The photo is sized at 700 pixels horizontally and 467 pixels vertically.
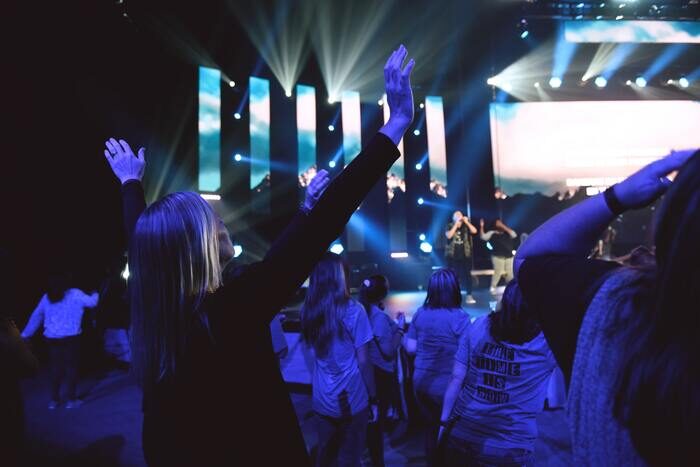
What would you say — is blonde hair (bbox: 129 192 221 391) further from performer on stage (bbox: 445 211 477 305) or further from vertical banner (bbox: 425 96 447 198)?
vertical banner (bbox: 425 96 447 198)

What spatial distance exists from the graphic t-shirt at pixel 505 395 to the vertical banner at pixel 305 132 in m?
12.4

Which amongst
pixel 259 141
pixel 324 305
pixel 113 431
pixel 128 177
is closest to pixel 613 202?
pixel 128 177

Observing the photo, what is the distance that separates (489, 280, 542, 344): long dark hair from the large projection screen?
1171 cm

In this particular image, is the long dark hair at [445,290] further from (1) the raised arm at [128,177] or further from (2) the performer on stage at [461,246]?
(2) the performer on stage at [461,246]

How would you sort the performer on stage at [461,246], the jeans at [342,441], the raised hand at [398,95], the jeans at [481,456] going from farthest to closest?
the performer on stage at [461,246]
the jeans at [342,441]
the jeans at [481,456]
the raised hand at [398,95]

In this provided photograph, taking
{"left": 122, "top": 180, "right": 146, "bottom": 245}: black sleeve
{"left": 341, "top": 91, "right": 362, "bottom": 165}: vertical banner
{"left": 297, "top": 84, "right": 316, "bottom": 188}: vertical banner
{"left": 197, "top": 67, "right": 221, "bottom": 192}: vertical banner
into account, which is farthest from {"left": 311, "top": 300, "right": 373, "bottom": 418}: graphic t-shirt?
{"left": 341, "top": 91, "right": 362, "bottom": 165}: vertical banner

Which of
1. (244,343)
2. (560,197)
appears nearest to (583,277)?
(244,343)

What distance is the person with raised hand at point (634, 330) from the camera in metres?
0.62

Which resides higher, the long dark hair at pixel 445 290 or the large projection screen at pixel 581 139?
the large projection screen at pixel 581 139

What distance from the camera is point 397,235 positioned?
15.8 metres

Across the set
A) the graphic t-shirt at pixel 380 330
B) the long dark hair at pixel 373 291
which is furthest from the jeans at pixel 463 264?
the graphic t-shirt at pixel 380 330

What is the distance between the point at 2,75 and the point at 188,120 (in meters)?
4.87

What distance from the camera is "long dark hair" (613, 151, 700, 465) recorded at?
61cm

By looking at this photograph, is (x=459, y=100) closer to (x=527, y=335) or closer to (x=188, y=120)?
(x=188, y=120)
